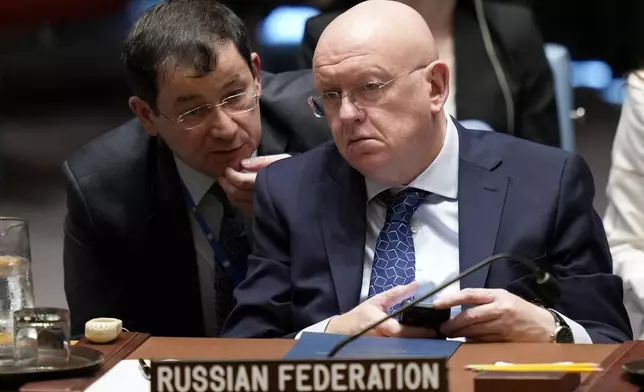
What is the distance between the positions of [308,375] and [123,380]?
1.65 feet

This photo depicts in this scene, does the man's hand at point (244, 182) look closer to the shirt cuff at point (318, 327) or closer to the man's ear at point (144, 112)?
the man's ear at point (144, 112)

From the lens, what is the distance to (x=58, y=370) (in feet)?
8.97

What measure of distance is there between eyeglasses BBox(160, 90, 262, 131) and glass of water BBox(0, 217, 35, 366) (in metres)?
0.83

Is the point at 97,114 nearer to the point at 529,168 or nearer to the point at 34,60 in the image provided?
the point at 34,60

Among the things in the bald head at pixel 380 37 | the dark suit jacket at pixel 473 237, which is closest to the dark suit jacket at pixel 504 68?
the dark suit jacket at pixel 473 237

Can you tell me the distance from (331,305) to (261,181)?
382mm

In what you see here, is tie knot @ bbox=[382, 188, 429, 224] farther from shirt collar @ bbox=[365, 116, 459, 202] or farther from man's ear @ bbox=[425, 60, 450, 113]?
man's ear @ bbox=[425, 60, 450, 113]

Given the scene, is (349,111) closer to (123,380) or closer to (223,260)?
(223,260)

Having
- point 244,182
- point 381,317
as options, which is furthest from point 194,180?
point 381,317

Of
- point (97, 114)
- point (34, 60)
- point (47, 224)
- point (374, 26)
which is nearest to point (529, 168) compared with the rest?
point (374, 26)

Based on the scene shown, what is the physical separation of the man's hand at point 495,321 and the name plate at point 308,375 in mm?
653

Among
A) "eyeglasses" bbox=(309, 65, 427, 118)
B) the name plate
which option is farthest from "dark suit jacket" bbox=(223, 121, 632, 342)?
the name plate

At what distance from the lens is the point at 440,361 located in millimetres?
2383

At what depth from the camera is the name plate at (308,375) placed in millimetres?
2387
